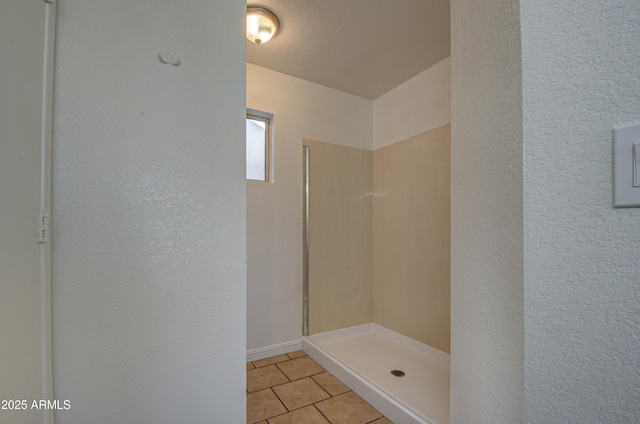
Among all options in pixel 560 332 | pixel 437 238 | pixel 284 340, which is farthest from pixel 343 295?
pixel 560 332

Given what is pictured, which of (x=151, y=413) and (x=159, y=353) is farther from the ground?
(x=159, y=353)

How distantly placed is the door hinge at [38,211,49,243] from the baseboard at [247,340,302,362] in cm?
184

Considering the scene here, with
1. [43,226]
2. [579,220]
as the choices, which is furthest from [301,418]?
[579,220]

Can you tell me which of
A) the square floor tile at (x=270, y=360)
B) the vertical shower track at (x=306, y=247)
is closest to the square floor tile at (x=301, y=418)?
the square floor tile at (x=270, y=360)

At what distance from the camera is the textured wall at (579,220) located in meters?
0.46

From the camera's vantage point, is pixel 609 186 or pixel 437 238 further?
pixel 437 238

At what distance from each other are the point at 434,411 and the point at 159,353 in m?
1.49

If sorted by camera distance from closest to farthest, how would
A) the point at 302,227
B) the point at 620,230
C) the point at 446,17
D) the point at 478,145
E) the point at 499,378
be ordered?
1. the point at 620,230
2. the point at 499,378
3. the point at 478,145
4. the point at 446,17
5. the point at 302,227

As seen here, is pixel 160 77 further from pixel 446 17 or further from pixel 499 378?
pixel 446 17

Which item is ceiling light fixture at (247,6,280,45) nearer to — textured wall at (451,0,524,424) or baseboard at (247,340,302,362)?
textured wall at (451,0,524,424)

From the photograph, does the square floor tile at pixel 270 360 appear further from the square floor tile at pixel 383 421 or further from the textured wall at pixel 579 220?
the textured wall at pixel 579 220

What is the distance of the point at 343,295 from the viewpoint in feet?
8.98

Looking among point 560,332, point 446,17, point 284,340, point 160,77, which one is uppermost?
point 446,17

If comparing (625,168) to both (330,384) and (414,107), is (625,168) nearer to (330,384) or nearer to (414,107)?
(330,384)
